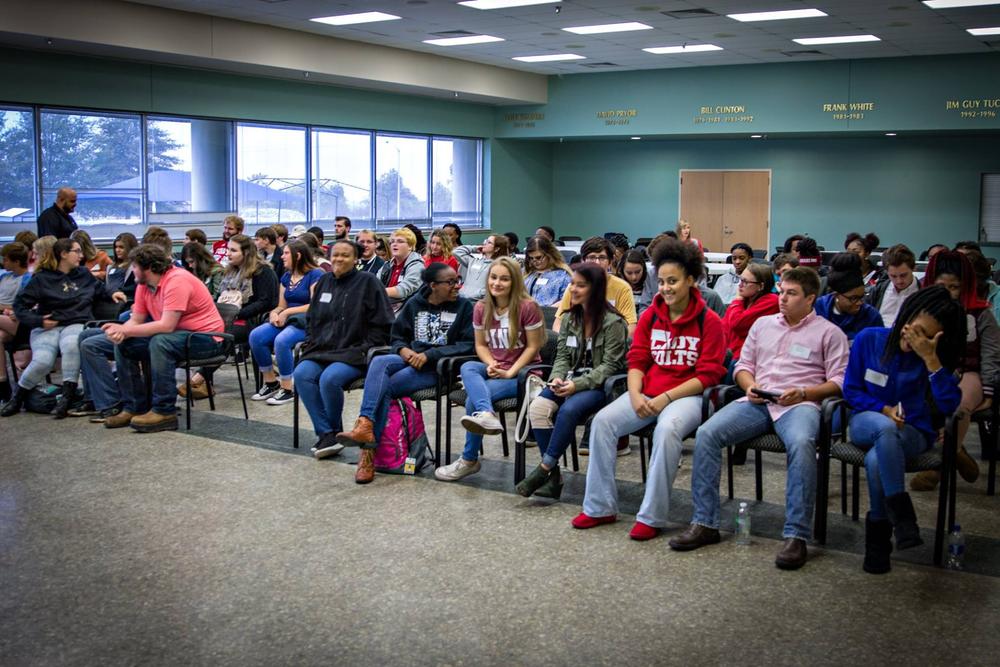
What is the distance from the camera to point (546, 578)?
3990 millimetres

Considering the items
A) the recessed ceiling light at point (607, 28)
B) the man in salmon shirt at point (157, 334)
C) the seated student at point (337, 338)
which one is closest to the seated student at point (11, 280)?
the man in salmon shirt at point (157, 334)

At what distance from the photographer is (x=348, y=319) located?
5977 mm

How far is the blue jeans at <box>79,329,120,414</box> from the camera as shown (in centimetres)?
677

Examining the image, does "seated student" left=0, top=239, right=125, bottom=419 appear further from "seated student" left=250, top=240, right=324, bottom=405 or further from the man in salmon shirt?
"seated student" left=250, top=240, right=324, bottom=405

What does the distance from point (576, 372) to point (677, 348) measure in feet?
2.04

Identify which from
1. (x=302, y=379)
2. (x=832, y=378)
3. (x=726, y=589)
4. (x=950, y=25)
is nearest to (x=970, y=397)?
(x=832, y=378)

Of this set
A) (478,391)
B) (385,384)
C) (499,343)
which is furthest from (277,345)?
(478,391)

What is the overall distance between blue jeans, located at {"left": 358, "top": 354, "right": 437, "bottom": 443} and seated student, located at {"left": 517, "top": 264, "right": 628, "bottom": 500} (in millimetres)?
824

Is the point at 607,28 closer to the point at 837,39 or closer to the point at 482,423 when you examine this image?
the point at 837,39

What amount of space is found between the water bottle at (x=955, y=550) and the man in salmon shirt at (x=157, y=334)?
4.68 metres

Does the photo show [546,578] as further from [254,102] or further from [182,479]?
[254,102]

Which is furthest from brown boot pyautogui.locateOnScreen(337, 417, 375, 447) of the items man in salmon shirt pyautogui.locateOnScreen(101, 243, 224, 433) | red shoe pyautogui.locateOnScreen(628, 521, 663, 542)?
man in salmon shirt pyautogui.locateOnScreen(101, 243, 224, 433)

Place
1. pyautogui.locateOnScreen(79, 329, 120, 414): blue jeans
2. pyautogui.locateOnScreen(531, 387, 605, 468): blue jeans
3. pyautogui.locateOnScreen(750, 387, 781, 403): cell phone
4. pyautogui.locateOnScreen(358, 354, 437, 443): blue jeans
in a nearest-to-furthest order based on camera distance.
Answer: pyautogui.locateOnScreen(750, 387, 781, 403): cell phone
pyautogui.locateOnScreen(531, 387, 605, 468): blue jeans
pyautogui.locateOnScreen(358, 354, 437, 443): blue jeans
pyautogui.locateOnScreen(79, 329, 120, 414): blue jeans

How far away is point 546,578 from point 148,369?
3.77 m
